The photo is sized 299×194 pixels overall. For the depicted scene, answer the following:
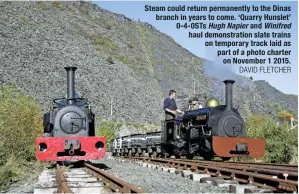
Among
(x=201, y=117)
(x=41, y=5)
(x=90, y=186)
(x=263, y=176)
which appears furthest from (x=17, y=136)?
(x=41, y=5)

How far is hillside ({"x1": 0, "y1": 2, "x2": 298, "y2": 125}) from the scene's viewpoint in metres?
55.2

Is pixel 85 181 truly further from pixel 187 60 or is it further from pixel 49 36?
pixel 187 60

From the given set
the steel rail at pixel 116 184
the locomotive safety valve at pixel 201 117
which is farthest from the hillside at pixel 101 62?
the steel rail at pixel 116 184

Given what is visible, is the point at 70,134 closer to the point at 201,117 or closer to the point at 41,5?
the point at 201,117

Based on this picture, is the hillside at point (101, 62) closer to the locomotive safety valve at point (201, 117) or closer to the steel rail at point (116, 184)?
the locomotive safety valve at point (201, 117)

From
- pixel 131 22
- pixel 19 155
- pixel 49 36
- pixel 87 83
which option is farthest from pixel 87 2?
pixel 19 155

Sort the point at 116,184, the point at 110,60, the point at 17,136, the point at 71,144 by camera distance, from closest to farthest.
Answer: the point at 116,184, the point at 71,144, the point at 17,136, the point at 110,60

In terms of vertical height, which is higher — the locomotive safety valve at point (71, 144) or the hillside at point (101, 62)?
the hillside at point (101, 62)

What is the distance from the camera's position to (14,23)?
69.5m

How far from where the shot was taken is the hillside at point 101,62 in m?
55.2

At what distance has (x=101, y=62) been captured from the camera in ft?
239

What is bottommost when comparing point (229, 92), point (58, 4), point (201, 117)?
point (201, 117)

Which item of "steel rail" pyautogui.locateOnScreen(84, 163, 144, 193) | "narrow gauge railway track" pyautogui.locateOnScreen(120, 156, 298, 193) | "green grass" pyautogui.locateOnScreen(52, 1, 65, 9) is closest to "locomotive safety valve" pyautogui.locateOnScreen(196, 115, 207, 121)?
"narrow gauge railway track" pyautogui.locateOnScreen(120, 156, 298, 193)

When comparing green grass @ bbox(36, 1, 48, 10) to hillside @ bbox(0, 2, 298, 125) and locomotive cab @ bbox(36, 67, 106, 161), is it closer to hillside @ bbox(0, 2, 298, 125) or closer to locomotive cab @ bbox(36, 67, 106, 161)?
hillside @ bbox(0, 2, 298, 125)
